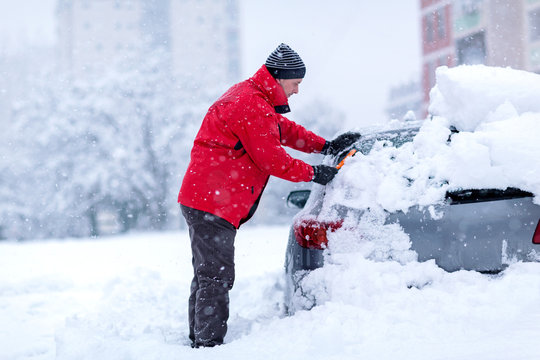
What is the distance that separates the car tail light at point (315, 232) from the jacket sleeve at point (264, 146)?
30 centimetres

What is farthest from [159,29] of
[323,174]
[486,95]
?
[486,95]

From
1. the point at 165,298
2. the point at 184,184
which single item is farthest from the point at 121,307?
the point at 184,184

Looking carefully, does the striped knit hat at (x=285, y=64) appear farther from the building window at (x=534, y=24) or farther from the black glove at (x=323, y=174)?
the building window at (x=534, y=24)

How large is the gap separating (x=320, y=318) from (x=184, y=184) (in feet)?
3.95

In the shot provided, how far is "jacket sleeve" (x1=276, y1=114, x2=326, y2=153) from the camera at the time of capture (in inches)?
152

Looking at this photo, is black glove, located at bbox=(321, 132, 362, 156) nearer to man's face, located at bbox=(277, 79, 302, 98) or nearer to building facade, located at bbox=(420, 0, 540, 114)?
man's face, located at bbox=(277, 79, 302, 98)

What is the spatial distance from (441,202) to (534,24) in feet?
94.6

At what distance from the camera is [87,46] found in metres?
64.1

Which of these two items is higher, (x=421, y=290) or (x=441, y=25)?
(x=441, y=25)

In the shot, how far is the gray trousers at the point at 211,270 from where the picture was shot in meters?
3.30

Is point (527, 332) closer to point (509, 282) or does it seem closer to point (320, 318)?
point (509, 282)

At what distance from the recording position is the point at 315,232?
291 centimetres

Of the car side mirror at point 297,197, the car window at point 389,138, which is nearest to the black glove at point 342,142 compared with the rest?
the car window at point 389,138

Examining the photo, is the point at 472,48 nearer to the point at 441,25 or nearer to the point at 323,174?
the point at 441,25
